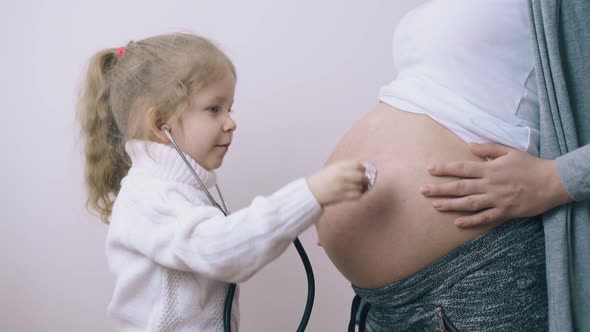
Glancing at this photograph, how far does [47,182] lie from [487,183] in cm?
126

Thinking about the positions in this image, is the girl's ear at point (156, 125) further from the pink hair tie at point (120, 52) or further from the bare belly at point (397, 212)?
the bare belly at point (397, 212)

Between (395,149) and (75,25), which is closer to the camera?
(395,149)

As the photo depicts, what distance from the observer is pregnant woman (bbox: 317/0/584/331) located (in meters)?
0.93

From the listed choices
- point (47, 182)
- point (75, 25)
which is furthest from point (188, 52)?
point (47, 182)

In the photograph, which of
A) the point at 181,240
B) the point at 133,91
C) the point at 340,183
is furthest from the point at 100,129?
the point at 340,183

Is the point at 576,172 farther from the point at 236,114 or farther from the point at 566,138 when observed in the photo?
the point at 236,114

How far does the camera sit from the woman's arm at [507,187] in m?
0.92


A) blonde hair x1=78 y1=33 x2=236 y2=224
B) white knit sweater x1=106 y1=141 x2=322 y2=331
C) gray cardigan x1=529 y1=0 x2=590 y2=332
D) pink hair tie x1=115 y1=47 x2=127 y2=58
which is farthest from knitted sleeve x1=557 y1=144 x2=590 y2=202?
pink hair tie x1=115 y1=47 x2=127 y2=58

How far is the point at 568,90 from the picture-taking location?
0.98 m

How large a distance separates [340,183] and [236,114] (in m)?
0.83

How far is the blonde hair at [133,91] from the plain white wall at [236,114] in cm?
39

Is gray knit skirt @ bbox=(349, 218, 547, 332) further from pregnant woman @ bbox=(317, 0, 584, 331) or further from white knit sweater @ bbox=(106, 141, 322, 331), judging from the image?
white knit sweater @ bbox=(106, 141, 322, 331)

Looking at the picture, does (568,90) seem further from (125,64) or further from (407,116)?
(125,64)

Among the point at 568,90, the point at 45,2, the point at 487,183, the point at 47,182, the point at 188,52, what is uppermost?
the point at 45,2
